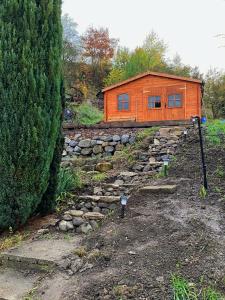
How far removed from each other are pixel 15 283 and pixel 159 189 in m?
2.25

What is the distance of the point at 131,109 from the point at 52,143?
11455 millimetres

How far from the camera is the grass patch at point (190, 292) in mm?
Answer: 2342

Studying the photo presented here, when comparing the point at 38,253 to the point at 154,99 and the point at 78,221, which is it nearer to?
the point at 78,221

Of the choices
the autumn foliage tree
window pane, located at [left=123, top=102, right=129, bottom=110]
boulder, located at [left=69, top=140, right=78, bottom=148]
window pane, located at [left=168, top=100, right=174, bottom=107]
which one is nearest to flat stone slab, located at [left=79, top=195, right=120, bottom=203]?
boulder, located at [left=69, top=140, right=78, bottom=148]

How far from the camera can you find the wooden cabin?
572 inches

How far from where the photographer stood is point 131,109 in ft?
50.9

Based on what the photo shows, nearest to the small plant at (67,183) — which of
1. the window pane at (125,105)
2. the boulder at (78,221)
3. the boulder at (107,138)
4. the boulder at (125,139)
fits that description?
the boulder at (78,221)

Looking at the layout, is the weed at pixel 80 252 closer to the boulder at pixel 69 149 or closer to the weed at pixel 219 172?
the weed at pixel 219 172

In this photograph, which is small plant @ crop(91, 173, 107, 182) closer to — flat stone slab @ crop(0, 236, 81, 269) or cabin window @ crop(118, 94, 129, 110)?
flat stone slab @ crop(0, 236, 81, 269)

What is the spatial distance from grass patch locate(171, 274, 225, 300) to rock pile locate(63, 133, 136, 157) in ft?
21.6

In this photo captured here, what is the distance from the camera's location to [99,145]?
9.38 meters

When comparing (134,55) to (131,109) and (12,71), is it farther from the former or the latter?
(12,71)

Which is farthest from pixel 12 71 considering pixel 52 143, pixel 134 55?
pixel 134 55

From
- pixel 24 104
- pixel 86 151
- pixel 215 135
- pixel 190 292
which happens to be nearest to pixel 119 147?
pixel 86 151
